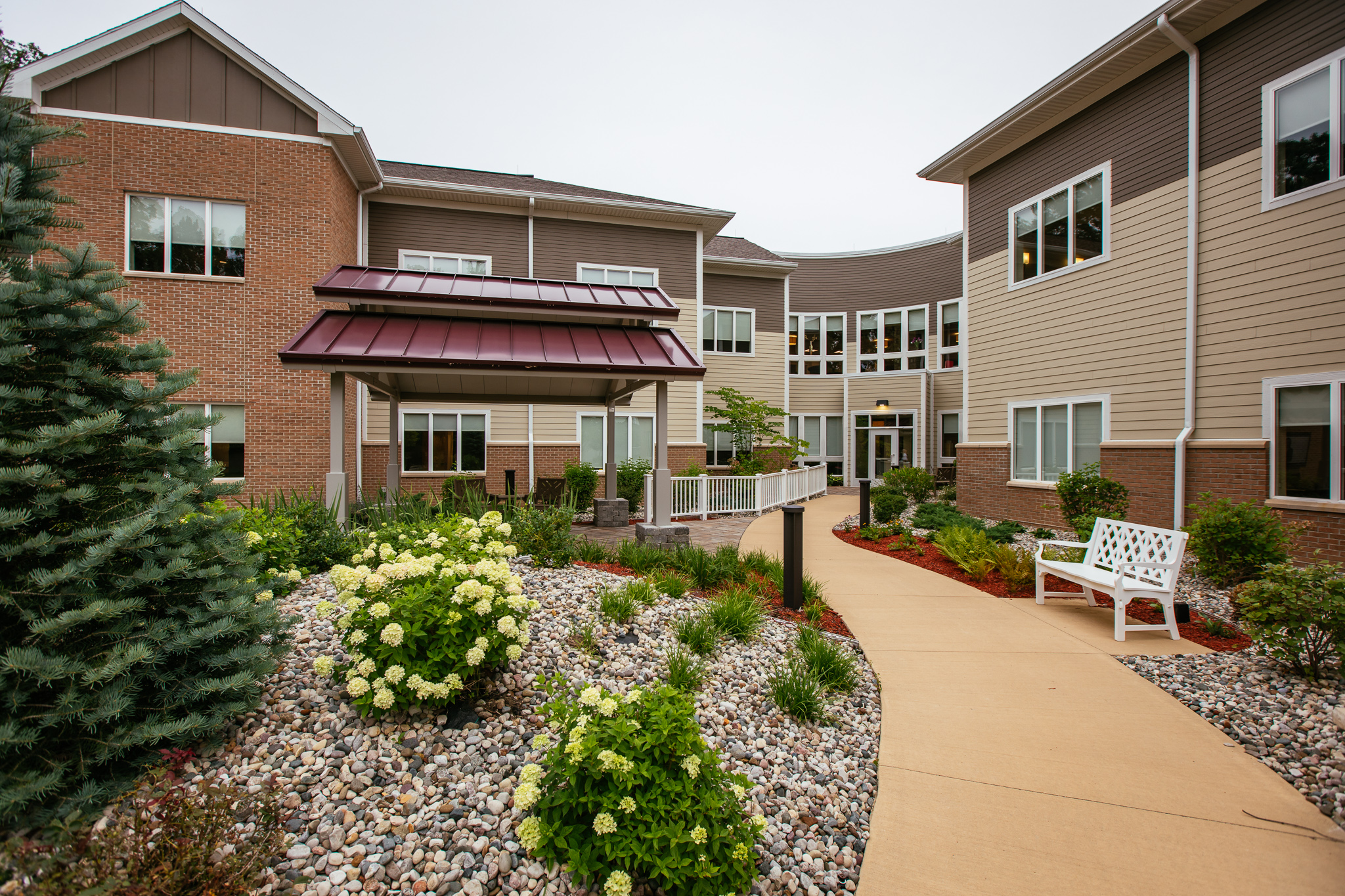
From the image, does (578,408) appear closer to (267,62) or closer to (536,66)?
(267,62)

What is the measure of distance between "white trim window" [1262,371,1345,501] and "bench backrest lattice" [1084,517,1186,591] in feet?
9.62

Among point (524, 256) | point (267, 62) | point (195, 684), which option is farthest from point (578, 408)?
point (195, 684)

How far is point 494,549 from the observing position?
396 cm

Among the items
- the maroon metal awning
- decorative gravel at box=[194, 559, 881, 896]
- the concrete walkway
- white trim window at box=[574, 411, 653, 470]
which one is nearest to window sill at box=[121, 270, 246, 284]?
the maroon metal awning

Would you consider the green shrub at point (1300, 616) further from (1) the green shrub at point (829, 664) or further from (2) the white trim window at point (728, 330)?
(2) the white trim window at point (728, 330)

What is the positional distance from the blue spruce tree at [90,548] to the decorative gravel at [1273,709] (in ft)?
18.4

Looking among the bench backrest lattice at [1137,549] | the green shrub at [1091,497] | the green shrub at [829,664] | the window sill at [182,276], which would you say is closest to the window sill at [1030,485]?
the green shrub at [1091,497]

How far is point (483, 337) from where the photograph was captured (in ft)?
27.5

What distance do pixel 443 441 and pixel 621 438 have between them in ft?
15.8

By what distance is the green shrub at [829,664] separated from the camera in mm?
4449

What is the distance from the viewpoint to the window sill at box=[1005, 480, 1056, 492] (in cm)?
1162

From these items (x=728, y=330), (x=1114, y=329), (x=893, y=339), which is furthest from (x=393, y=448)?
(x=893, y=339)

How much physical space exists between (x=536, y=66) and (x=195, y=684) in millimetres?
24370

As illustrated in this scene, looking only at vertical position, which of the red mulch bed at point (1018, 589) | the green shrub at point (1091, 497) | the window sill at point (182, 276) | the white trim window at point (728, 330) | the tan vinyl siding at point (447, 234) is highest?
the tan vinyl siding at point (447, 234)
